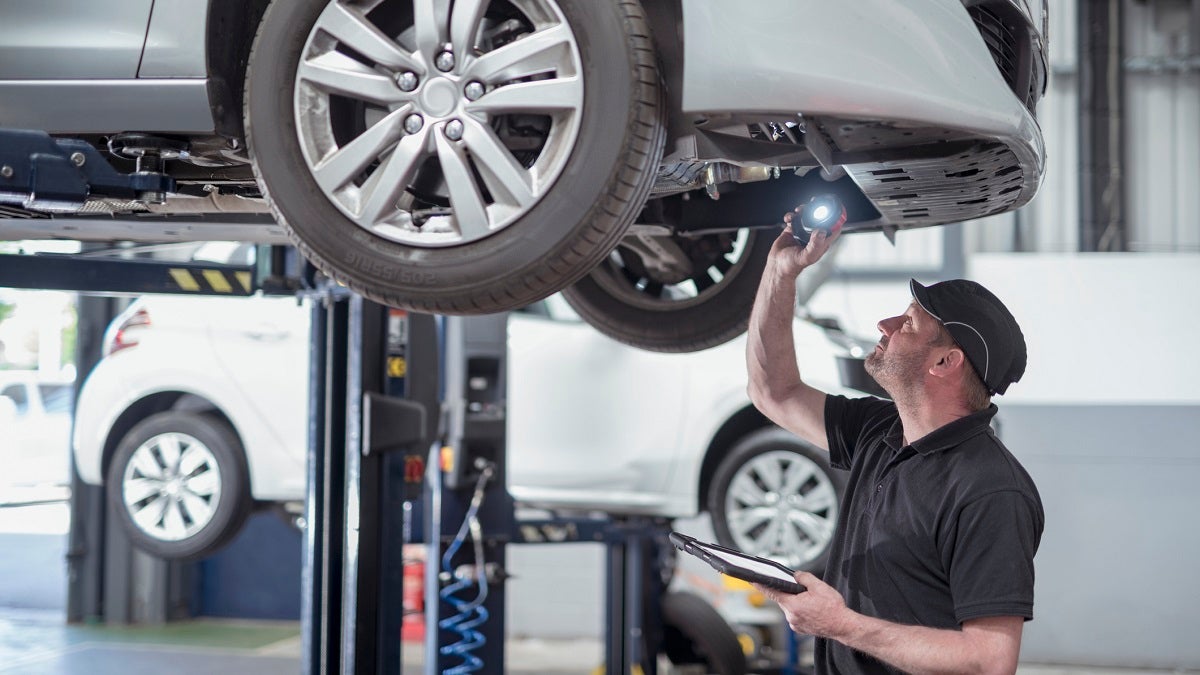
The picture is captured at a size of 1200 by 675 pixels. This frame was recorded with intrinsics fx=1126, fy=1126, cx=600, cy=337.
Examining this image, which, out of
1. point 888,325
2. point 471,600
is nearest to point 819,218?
point 888,325

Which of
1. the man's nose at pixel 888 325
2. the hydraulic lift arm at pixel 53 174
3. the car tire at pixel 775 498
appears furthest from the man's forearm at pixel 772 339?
the car tire at pixel 775 498

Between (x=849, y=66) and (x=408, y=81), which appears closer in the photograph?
(x=849, y=66)

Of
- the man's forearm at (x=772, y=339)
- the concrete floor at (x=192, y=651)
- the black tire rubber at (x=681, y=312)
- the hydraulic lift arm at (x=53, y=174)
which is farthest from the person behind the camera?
the concrete floor at (x=192, y=651)

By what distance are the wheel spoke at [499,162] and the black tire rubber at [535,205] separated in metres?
0.03

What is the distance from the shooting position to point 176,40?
1.86 meters

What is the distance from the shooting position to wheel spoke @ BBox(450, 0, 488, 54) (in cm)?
171

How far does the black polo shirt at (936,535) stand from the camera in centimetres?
175

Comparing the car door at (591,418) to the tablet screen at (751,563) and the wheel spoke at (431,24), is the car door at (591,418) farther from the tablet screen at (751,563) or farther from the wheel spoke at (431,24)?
the wheel spoke at (431,24)

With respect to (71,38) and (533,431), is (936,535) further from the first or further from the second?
(533,431)

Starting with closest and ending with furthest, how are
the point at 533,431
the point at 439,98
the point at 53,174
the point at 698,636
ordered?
1. the point at 439,98
2. the point at 53,174
3. the point at 698,636
4. the point at 533,431

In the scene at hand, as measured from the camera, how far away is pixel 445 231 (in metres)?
1.75

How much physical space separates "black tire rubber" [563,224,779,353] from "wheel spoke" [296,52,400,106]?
1.08 metres

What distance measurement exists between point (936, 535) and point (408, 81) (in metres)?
1.13

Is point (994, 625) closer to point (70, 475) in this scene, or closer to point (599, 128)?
point (599, 128)
